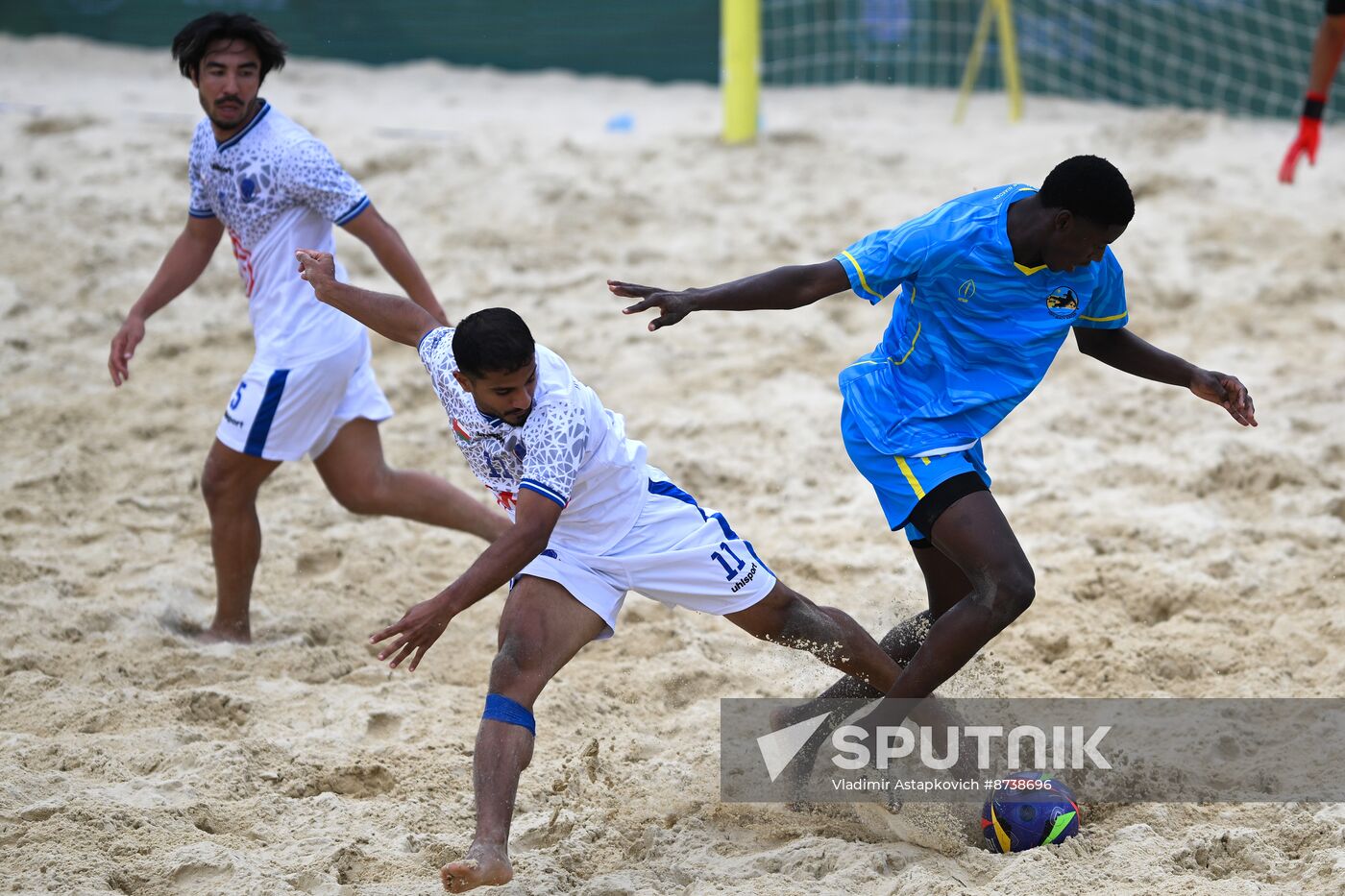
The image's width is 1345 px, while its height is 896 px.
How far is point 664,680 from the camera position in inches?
175

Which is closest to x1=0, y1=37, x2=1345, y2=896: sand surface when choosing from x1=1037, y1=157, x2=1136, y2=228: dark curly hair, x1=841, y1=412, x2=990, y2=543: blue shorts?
x1=841, y1=412, x2=990, y2=543: blue shorts

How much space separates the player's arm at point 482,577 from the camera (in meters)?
3.00

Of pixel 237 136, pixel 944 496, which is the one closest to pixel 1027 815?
pixel 944 496

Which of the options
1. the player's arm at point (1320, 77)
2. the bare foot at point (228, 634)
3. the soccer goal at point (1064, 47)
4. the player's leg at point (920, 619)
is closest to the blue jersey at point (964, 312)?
the player's leg at point (920, 619)

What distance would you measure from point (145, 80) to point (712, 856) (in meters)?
9.76

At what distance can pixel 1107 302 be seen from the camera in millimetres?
3781

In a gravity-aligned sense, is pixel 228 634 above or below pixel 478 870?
below

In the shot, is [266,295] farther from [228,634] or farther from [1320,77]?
[1320,77]

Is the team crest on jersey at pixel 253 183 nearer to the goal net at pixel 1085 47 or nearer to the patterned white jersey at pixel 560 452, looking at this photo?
the patterned white jersey at pixel 560 452

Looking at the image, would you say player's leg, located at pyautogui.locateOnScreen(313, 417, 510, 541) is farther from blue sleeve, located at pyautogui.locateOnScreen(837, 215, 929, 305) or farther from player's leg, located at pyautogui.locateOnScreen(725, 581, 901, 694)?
blue sleeve, located at pyautogui.locateOnScreen(837, 215, 929, 305)

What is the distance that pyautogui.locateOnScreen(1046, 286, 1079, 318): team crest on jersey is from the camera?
3660 mm

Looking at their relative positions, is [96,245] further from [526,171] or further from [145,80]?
[145,80]

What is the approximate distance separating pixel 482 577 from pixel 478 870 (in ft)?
2.10

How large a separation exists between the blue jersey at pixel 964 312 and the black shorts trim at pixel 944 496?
4.1 inches
